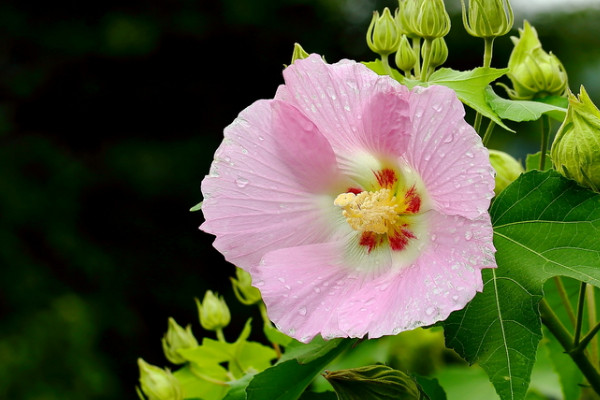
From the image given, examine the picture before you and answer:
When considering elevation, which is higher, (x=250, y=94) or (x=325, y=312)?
(x=325, y=312)

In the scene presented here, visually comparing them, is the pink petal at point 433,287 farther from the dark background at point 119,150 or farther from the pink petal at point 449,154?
the dark background at point 119,150

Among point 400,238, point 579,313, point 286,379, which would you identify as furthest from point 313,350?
point 579,313

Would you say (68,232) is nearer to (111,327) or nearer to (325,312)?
(111,327)

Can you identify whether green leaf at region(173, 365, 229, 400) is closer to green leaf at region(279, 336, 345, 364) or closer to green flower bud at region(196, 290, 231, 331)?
green flower bud at region(196, 290, 231, 331)

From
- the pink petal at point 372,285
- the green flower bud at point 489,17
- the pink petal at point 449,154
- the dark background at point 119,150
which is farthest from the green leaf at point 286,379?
the dark background at point 119,150

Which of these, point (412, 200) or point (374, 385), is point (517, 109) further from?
point (374, 385)

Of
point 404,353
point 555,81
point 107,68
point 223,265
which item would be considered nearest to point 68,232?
point 223,265

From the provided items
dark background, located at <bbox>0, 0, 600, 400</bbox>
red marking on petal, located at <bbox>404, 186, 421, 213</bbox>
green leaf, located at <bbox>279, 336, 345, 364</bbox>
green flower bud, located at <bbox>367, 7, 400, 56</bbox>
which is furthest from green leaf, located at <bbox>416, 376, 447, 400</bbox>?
dark background, located at <bbox>0, 0, 600, 400</bbox>
